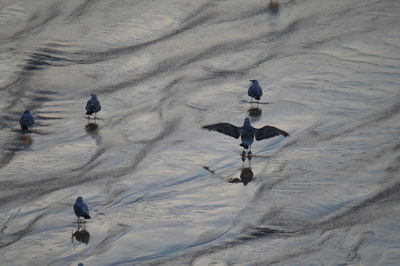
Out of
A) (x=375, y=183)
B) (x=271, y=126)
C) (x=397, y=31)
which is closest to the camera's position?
(x=375, y=183)

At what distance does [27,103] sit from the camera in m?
19.0

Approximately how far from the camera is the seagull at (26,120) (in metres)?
17.4

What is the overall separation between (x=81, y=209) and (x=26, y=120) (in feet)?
13.3

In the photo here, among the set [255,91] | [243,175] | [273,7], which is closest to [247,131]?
[243,175]

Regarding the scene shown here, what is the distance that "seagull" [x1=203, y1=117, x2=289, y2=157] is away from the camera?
16734mm

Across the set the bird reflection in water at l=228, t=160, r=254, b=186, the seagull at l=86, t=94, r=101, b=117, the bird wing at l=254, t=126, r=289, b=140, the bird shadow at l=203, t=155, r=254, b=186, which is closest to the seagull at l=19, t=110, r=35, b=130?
the seagull at l=86, t=94, r=101, b=117

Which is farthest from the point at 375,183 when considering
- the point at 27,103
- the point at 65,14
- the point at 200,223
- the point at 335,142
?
the point at 65,14

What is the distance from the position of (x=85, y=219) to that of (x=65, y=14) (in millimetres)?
10430

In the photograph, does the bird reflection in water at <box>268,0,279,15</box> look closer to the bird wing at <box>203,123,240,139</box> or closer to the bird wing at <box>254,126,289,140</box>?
the bird wing at <box>203,123,240,139</box>

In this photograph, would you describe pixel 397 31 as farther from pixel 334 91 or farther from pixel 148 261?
pixel 148 261

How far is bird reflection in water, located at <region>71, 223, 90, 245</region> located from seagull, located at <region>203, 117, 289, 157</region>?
3.83 metres

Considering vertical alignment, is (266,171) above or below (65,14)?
below

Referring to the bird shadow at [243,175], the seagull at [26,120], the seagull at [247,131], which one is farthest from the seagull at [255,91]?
the seagull at [26,120]

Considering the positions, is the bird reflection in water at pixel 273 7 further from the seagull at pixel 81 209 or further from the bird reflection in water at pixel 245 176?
the seagull at pixel 81 209
